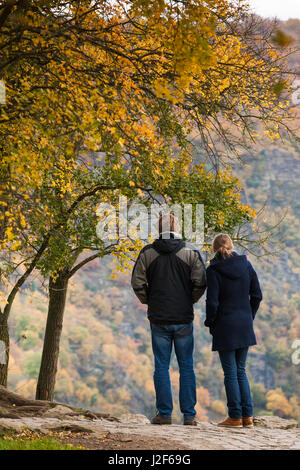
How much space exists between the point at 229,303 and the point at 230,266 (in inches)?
14.9

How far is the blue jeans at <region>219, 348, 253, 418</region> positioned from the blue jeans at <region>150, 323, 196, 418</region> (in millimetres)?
353

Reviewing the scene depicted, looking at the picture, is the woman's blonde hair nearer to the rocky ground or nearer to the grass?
the rocky ground

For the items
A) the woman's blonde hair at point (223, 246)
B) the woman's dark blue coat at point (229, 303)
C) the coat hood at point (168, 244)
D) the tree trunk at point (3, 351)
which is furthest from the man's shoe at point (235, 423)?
the tree trunk at point (3, 351)

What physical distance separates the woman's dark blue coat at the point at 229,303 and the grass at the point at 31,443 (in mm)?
1869

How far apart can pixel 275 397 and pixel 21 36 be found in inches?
3116

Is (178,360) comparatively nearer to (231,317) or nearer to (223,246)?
(231,317)

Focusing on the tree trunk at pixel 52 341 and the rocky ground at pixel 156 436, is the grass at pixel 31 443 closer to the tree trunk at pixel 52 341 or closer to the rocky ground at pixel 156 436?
the rocky ground at pixel 156 436

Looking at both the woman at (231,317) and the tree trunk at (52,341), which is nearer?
the woman at (231,317)

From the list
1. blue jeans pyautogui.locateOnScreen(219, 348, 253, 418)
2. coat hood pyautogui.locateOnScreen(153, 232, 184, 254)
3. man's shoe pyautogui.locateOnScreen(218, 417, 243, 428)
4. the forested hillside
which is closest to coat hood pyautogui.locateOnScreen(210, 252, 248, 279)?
coat hood pyautogui.locateOnScreen(153, 232, 184, 254)

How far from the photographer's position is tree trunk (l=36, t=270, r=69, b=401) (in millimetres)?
11406

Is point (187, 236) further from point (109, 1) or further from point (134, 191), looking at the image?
point (109, 1)

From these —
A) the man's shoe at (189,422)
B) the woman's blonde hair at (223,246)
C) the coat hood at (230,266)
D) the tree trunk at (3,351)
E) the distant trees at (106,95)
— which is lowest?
the man's shoe at (189,422)

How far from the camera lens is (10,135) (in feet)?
20.1

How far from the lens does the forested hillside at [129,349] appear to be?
72562mm
